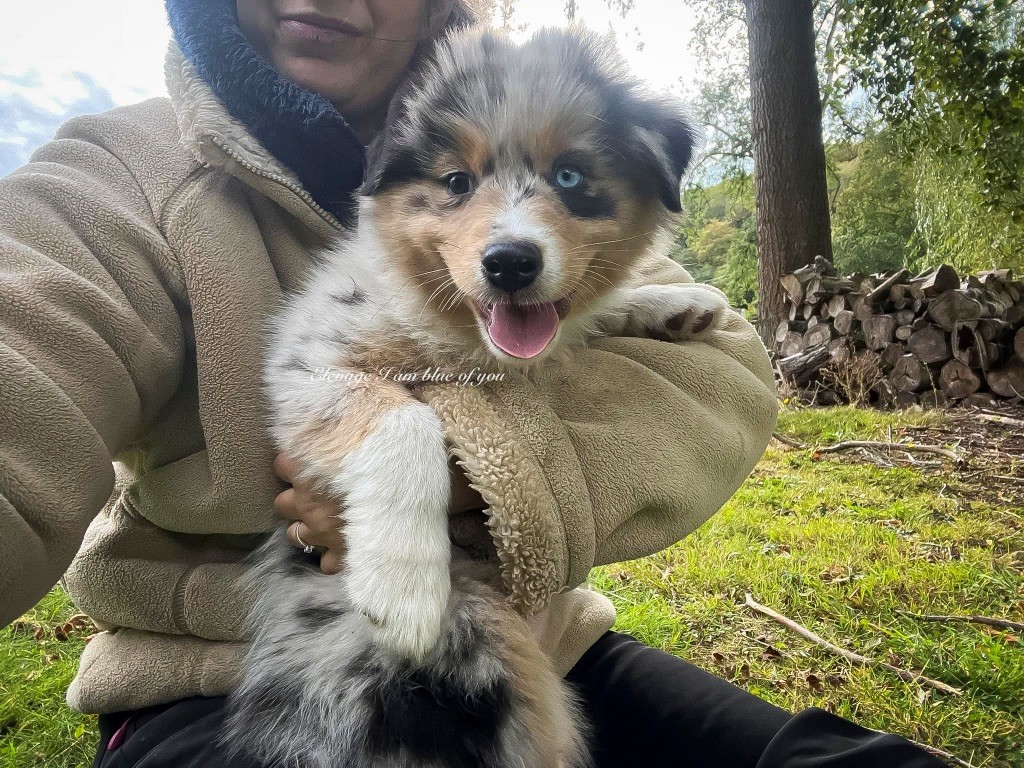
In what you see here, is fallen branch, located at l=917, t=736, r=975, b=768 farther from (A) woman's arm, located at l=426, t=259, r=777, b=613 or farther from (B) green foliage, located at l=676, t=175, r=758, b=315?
(B) green foliage, located at l=676, t=175, r=758, b=315

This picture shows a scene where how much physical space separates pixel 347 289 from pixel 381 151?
0.38m

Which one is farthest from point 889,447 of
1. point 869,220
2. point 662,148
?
point 869,220

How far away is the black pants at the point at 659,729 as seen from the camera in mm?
1383

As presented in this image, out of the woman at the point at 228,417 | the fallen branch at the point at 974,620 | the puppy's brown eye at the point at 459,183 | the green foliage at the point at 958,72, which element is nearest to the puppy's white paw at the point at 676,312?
the woman at the point at 228,417

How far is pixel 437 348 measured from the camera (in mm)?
1759

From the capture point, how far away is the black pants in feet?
4.54

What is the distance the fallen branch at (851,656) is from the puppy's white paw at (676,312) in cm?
146

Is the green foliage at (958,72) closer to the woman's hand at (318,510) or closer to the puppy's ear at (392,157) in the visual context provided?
the puppy's ear at (392,157)

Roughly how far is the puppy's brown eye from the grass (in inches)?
81.0

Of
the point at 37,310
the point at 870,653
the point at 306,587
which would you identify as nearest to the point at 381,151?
the point at 37,310

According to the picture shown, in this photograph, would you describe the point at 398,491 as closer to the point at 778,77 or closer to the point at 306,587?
the point at 306,587

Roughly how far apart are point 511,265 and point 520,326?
0.19 metres

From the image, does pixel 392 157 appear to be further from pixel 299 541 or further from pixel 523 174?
pixel 299 541

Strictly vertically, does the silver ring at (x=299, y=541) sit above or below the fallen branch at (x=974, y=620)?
above
